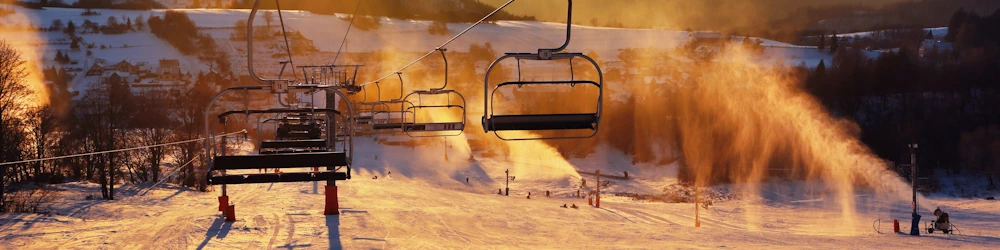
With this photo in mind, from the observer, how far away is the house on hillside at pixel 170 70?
93700 millimetres

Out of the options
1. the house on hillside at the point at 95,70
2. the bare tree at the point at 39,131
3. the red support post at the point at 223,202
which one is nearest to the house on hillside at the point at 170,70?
the house on hillside at the point at 95,70

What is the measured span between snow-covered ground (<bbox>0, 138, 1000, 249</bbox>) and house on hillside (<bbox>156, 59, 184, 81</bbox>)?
6367 cm

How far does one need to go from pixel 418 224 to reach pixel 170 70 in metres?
84.0

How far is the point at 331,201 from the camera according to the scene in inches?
915

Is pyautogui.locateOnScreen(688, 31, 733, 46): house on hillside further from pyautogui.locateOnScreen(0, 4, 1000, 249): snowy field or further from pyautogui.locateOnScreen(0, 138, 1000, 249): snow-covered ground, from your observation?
pyautogui.locateOnScreen(0, 138, 1000, 249): snow-covered ground

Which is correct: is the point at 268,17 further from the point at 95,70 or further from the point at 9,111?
the point at 9,111

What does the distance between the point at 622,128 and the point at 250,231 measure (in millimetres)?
55021

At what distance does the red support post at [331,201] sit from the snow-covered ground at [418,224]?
0.29 m

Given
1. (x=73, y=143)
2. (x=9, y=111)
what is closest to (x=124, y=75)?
(x=73, y=143)

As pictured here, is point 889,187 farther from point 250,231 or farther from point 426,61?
point 426,61

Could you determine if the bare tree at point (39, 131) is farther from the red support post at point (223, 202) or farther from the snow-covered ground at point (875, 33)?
the snow-covered ground at point (875, 33)

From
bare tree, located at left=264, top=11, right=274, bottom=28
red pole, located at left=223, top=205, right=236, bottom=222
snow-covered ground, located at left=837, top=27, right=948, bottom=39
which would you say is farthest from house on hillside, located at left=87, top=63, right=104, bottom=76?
snow-covered ground, located at left=837, top=27, right=948, bottom=39

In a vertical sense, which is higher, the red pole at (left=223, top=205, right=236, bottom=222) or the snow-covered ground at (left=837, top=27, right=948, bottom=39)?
the snow-covered ground at (left=837, top=27, right=948, bottom=39)

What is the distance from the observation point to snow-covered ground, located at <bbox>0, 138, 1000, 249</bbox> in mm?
18922
